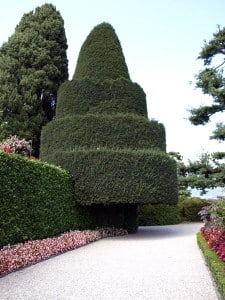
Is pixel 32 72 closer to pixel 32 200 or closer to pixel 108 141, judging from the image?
pixel 108 141

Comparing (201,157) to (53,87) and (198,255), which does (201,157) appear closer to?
(53,87)

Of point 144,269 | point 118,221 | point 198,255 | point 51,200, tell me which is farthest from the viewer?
point 118,221

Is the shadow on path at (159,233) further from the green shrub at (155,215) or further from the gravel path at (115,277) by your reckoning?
→ the gravel path at (115,277)

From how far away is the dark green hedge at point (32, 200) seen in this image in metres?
8.39

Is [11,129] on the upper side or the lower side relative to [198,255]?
upper

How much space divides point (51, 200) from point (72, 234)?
1.28 m

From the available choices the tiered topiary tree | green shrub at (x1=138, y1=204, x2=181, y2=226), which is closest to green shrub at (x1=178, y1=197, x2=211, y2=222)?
green shrub at (x1=138, y1=204, x2=181, y2=226)

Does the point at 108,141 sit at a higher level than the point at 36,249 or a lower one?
higher

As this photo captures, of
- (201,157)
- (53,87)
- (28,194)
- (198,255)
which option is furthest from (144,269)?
(53,87)

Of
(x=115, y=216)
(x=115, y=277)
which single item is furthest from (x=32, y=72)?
(x=115, y=277)

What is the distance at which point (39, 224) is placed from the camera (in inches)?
400

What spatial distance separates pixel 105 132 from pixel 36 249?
5.98 meters

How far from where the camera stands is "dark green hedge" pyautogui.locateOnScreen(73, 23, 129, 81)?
50.3ft

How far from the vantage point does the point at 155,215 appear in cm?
2062
